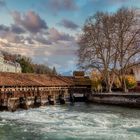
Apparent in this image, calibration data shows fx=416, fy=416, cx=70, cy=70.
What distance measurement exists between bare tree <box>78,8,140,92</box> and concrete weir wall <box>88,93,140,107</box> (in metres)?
3.34

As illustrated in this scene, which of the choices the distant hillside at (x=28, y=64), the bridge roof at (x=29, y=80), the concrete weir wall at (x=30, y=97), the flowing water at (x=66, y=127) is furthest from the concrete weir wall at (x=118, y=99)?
the distant hillside at (x=28, y=64)

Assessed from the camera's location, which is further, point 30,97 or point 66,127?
point 30,97

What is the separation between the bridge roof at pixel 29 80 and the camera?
1562 inches

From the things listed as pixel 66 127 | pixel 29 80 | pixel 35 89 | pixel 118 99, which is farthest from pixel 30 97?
pixel 66 127

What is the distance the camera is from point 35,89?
42375 mm

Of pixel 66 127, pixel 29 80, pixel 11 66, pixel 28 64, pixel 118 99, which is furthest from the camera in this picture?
pixel 11 66

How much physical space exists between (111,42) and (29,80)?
10.8 m

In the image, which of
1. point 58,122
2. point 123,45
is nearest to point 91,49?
point 123,45

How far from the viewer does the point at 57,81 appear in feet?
163

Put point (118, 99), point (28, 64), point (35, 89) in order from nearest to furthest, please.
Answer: point (118, 99) → point (35, 89) → point (28, 64)

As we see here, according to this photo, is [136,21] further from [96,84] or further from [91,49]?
[96,84]

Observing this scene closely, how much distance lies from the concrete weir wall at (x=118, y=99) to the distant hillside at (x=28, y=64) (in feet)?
165

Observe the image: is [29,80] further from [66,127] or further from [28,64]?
[28,64]

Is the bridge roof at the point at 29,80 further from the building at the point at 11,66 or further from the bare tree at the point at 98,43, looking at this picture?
the building at the point at 11,66
